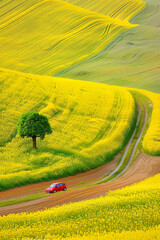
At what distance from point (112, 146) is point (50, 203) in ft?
57.1

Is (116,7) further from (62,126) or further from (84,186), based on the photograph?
(84,186)

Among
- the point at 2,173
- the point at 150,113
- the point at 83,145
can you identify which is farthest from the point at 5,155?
the point at 150,113

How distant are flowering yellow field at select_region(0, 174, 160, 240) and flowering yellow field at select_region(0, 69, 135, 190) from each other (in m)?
8.97

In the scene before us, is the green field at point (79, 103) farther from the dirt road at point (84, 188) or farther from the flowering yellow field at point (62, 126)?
the dirt road at point (84, 188)

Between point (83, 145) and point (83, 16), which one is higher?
point (83, 16)

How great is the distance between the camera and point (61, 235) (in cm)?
1839

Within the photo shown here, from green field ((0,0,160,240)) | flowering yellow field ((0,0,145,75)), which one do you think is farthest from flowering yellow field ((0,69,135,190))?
flowering yellow field ((0,0,145,75))

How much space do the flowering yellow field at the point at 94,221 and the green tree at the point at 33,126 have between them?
46.8 ft

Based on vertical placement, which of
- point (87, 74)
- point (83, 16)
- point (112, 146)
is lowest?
point (112, 146)

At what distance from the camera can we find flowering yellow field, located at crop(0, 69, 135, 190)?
32656 millimetres

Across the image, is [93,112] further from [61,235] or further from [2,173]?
[61,235]

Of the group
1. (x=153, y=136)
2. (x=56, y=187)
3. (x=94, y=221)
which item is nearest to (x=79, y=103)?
(x=153, y=136)

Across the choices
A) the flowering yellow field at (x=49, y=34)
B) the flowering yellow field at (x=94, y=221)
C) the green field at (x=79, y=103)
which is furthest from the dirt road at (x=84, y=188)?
the flowering yellow field at (x=49, y=34)

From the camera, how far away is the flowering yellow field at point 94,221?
1820cm
